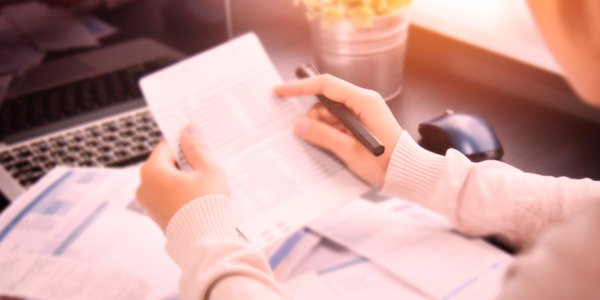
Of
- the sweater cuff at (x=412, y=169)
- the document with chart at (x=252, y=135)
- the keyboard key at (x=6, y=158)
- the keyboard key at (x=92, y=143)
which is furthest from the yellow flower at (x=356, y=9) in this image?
the keyboard key at (x=6, y=158)

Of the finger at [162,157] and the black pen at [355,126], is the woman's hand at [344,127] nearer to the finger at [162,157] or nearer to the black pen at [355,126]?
the black pen at [355,126]

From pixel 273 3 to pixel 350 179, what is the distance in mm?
633

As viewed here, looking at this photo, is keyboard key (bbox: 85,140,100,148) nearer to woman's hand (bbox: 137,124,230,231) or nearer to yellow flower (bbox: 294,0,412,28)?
woman's hand (bbox: 137,124,230,231)

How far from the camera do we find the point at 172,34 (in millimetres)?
1016

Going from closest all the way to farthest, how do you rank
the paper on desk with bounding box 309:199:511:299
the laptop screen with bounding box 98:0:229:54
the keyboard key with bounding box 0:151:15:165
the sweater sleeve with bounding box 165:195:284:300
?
the sweater sleeve with bounding box 165:195:284:300
the paper on desk with bounding box 309:199:511:299
the keyboard key with bounding box 0:151:15:165
the laptop screen with bounding box 98:0:229:54

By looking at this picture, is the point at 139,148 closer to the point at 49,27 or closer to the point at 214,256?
the point at 49,27

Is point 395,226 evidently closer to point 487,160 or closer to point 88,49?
point 487,160

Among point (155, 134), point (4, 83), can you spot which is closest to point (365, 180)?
point (155, 134)

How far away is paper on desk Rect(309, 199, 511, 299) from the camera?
602mm

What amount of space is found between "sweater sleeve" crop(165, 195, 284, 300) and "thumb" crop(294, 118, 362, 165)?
6.2 inches

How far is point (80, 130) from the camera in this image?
34.2 inches

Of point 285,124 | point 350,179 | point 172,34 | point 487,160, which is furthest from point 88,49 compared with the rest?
point 487,160

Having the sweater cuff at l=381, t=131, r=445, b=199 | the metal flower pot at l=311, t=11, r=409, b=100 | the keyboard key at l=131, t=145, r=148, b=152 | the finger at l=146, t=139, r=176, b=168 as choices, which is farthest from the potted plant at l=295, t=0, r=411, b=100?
the keyboard key at l=131, t=145, r=148, b=152

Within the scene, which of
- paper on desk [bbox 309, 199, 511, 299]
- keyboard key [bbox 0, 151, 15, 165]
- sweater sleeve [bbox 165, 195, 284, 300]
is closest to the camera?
sweater sleeve [bbox 165, 195, 284, 300]
